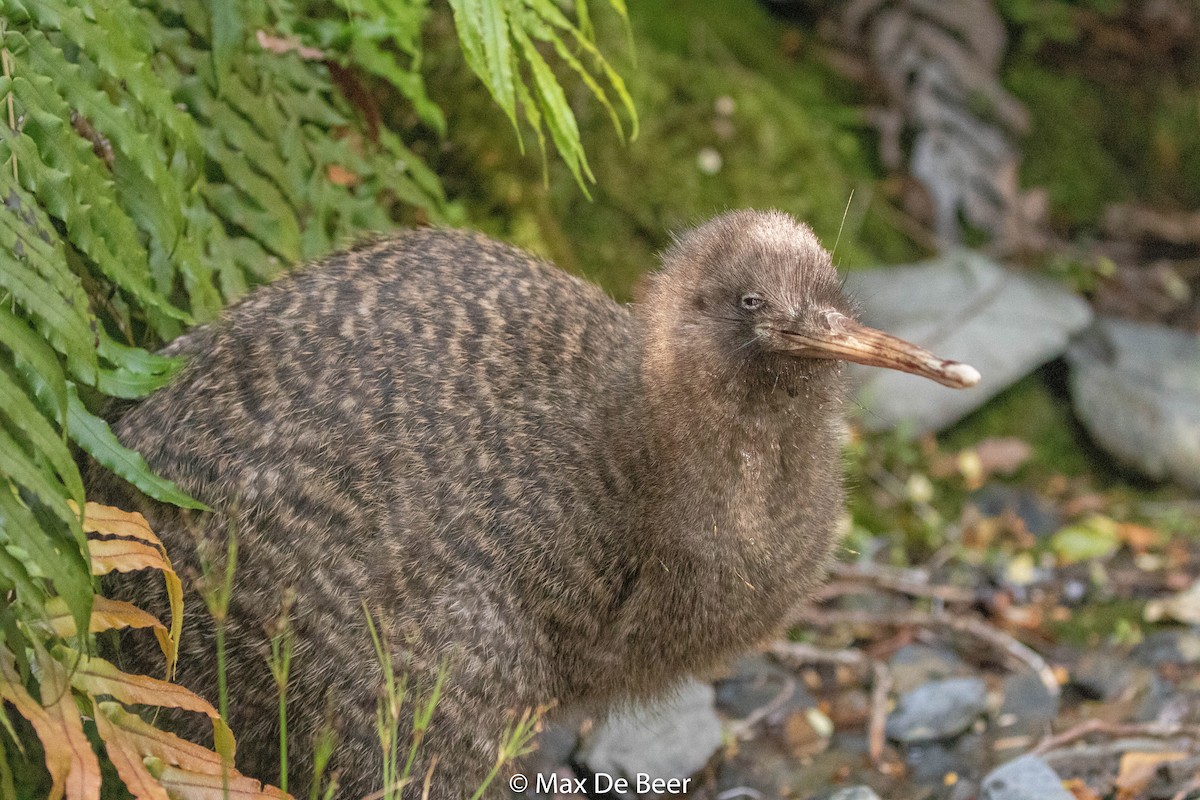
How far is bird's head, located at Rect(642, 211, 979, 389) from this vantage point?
382cm

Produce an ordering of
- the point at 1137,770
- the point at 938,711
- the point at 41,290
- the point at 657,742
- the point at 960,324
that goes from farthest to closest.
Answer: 1. the point at 960,324
2. the point at 938,711
3. the point at 657,742
4. the point at 1137,770
5. the point at 41,290

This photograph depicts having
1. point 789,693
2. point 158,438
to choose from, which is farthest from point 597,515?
point 789,693

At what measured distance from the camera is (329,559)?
3.71 m

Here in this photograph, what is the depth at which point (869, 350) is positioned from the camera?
366 cm

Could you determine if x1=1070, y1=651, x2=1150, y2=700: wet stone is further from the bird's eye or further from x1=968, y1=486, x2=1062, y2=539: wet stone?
the bird's eye

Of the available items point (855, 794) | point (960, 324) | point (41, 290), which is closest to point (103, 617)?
point (41, 290)

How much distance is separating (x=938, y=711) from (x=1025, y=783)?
28.7 inches

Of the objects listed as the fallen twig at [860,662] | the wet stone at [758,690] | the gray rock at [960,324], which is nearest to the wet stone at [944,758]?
the fallen twig at [860,662]

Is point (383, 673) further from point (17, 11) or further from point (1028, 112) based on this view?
point (1028, 112)

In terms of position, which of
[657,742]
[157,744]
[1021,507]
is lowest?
[1021,507]

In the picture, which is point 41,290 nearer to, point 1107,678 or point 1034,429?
point 1107,678

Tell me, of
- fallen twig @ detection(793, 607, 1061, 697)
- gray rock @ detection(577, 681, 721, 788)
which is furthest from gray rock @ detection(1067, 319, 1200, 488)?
gray rock @ detection(577, 681, 721, 788)

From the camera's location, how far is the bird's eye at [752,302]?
3.92m

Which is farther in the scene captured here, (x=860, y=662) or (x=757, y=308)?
→ (x=860, y=662)
